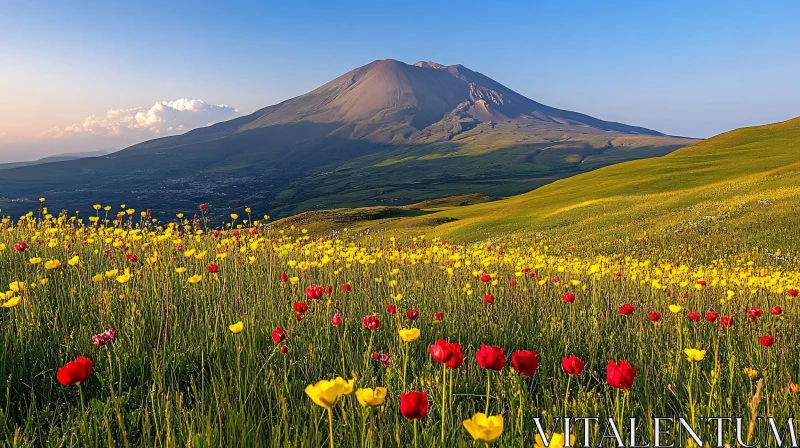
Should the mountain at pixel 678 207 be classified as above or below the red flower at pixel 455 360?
below

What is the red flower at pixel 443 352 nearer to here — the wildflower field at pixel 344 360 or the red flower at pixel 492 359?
the wildflower field at pixel 344 360

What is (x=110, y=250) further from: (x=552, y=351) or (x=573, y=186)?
(x=573, y=186)

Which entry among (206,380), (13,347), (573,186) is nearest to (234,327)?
(206,380)

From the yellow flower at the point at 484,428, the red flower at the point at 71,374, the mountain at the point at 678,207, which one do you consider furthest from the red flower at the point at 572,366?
the mountain at the point at 678,207

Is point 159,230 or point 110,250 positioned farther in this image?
point 159,230

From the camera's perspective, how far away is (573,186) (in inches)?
1896

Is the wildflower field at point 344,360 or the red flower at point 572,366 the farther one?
the wildflower field at point 344,360

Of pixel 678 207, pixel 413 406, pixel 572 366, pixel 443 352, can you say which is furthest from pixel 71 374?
pixel 678 207

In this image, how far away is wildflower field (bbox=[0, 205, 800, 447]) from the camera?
2311mm

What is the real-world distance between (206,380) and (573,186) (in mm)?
49088

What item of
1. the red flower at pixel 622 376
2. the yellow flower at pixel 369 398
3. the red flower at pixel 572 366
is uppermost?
the yellow flower at pixel 369 398

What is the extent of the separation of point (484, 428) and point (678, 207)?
27252 millimetres

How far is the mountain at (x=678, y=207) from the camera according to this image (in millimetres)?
18984

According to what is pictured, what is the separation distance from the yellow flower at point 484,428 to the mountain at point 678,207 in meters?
19.2
